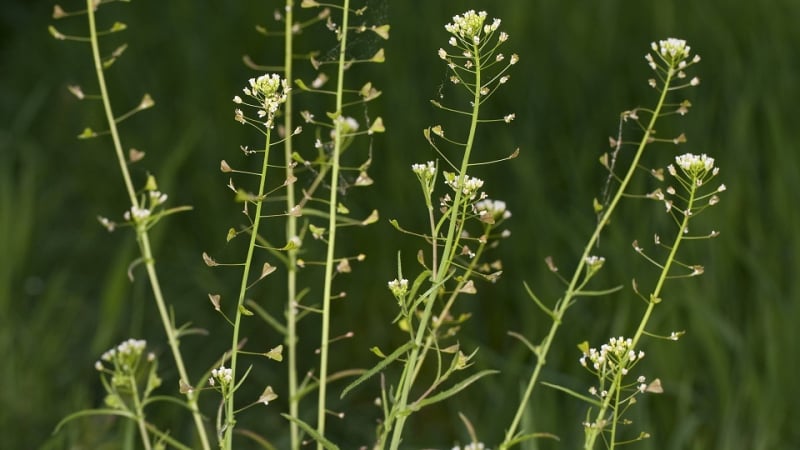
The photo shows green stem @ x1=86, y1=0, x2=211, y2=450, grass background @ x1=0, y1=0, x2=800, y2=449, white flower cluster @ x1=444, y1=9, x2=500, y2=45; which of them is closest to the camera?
white flower cluster @ x1=444, y1=9, x2=500, y2=45

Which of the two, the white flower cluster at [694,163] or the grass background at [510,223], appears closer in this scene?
the white flower cluster at [694,163]

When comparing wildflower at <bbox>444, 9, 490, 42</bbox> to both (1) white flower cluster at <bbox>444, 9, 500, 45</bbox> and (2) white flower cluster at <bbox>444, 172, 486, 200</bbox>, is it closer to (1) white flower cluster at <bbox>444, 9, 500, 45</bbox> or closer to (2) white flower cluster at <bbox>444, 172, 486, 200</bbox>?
(1) white flower cluster at <bbox>444, 9, 500, 45</bbox>

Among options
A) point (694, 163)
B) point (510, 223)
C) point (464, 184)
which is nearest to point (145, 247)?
point (464, 184)

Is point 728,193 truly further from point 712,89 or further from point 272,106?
point 272,106

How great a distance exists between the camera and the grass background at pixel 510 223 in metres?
2.25

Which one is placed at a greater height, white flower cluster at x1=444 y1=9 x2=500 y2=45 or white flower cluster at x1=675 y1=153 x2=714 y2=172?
white flower cluster at x1=444 y1=9 x2=500 y2=45

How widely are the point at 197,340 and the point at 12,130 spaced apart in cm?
126

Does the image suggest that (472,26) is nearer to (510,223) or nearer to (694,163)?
(694,163)

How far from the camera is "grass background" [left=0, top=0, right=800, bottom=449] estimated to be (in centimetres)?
225

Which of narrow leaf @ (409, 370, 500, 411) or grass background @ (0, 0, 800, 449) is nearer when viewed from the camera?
narrow leaf @ (409, 370, 500, 411)

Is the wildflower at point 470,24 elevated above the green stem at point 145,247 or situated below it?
above

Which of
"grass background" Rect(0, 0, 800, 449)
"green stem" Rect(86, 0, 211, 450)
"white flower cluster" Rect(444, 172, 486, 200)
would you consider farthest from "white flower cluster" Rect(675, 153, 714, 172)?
"grass background" Rect(0, 0, 800, 449)

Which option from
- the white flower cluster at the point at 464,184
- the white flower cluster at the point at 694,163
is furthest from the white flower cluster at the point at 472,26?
the white flower cluster at the point at 694,163

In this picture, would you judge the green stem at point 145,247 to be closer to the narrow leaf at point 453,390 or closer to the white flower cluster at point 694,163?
the narrow leaf at point 453,390
